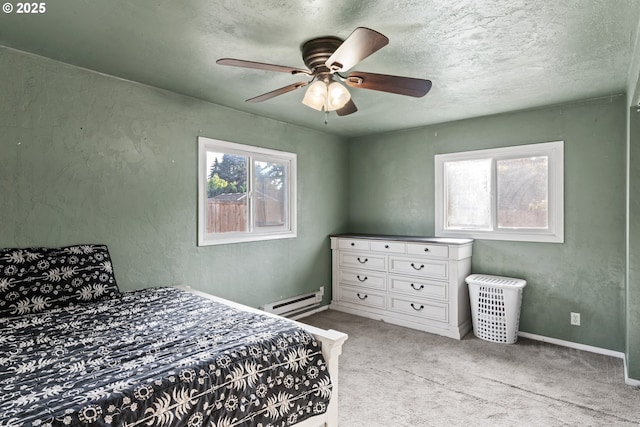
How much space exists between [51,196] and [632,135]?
4299mm

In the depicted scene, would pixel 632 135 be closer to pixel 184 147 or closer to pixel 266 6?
pixel 266 6

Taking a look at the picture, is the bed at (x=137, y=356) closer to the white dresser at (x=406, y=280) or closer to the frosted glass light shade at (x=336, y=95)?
the frosted glass light shade at (x=336, y=95)

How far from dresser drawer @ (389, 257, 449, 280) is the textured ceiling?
172 cm

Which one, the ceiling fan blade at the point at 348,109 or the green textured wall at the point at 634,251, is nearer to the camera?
the ceiling fan blade at the point at 348,109

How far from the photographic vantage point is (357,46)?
1.64m

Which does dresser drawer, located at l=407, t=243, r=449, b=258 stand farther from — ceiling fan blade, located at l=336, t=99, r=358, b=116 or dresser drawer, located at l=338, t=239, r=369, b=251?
ceiling fan blade, located at l=336, t=99, r=358, b=116

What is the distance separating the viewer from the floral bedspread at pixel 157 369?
1.18 metres

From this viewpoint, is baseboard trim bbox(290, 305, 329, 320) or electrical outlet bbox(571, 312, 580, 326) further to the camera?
baseboard trim bbox(290, 305, 329, 320)

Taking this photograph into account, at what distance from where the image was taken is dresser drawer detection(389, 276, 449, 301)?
3.65 m

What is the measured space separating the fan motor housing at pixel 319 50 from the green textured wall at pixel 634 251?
93.4 inches

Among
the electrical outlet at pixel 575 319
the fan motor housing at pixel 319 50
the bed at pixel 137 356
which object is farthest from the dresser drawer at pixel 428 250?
the fan motor housing at pixel 319 50

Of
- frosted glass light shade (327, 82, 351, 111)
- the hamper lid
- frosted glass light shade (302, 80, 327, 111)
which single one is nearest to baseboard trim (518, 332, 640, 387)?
the hamper lid

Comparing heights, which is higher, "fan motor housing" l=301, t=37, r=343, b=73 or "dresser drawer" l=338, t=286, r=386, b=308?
"fan motor housing" l=301, t=37, r=343, b=73

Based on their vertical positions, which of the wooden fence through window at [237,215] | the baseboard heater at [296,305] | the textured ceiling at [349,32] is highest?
the textured ceiling at [349,32]
